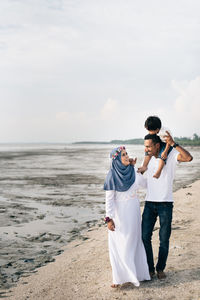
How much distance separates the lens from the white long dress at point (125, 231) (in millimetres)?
3830

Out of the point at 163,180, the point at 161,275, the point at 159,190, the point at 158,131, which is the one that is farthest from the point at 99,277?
the point at 158,131

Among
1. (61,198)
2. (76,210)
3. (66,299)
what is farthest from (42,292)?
(61,198)

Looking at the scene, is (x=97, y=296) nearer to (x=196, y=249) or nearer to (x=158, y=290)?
(x=158, y=290)

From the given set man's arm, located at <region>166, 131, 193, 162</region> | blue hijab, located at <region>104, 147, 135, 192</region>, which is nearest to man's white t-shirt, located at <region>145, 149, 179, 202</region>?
man's arm, located at <region>166, 131, 193, 162</region>

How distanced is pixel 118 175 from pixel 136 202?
0.46 metres

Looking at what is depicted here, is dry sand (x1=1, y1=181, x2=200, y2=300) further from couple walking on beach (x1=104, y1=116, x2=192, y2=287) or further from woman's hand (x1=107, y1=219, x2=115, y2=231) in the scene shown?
woman's hand (x1=107, y1=219, x2=115, y2=231)

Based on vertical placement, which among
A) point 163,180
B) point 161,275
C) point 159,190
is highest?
point 163,180

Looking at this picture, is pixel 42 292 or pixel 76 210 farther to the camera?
pixel 76 210

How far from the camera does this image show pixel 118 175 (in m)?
3.73

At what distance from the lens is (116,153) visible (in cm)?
370

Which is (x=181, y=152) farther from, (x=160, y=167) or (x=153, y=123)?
(x=153, y=123)

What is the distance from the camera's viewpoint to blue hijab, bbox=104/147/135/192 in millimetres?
3693

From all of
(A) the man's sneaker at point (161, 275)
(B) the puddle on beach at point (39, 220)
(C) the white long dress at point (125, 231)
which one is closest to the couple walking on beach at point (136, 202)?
(C) the white long dress at point (125, 231)

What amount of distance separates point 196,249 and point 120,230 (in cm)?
217
